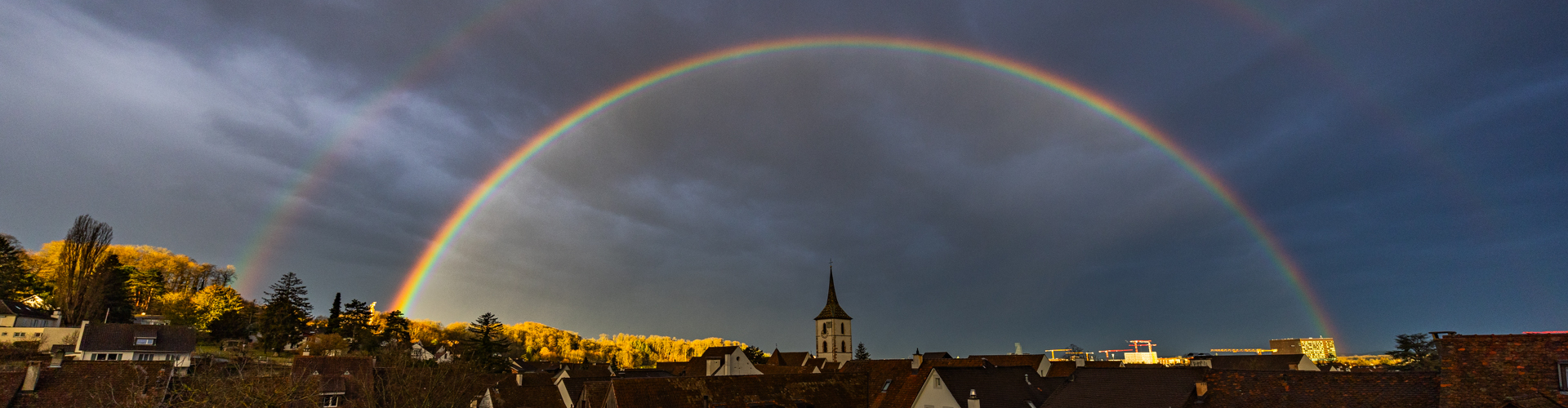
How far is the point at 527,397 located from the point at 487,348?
138 feet

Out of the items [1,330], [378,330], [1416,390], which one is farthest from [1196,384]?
[378,330]

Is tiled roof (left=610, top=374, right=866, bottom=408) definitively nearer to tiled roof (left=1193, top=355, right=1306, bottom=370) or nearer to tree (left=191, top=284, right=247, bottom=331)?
tiled roof (left=1193, top=355, right=1306, bottom=370)

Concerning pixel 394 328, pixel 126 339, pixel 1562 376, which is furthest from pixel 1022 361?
pixel 394 328

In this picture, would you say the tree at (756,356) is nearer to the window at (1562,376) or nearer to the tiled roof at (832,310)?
the tiled roof at (832,310)

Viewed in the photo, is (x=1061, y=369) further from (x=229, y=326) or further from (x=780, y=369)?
(x=229, y=326)

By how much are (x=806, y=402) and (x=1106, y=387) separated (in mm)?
19773

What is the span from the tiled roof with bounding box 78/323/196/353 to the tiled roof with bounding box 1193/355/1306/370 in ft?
364

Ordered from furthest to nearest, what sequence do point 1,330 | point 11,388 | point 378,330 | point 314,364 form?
point 378,330, point 1,330, point 314,364, point 11,388

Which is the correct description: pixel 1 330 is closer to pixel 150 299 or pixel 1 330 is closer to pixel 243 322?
pixel 243 322

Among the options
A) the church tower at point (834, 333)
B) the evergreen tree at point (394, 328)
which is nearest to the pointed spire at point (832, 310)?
the church tower at point (834, 333)

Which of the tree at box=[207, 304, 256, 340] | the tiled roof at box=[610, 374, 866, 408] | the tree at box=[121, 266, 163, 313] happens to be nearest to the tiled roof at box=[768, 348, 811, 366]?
the tiled roof at box=[610, 374, 866, 408]

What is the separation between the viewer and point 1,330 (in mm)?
90625

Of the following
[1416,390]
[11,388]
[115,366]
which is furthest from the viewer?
[115,366]

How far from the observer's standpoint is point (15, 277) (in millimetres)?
104500
